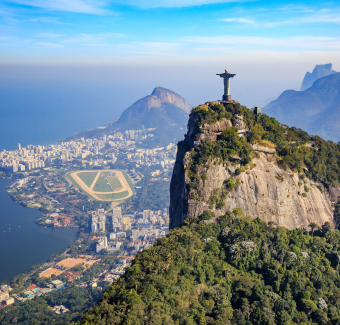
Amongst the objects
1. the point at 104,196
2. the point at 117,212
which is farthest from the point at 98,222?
the point at 104,196

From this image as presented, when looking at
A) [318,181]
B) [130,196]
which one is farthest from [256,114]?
[130,196]

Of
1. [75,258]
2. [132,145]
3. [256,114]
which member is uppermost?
[256,114]

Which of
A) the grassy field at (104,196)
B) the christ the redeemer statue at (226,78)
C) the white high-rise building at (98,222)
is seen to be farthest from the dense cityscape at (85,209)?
the christ the redeemer statue at (226,78)

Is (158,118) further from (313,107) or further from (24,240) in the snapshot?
(24,240)

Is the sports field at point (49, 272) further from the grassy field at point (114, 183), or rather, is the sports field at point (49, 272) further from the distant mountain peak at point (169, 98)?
the distant mountain peak at point (169, 98)

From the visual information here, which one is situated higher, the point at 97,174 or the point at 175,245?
the point at 175,245

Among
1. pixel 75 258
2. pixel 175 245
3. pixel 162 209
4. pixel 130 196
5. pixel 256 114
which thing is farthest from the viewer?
pixel 130 196

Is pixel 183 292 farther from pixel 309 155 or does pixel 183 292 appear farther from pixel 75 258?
pixel 75 258
